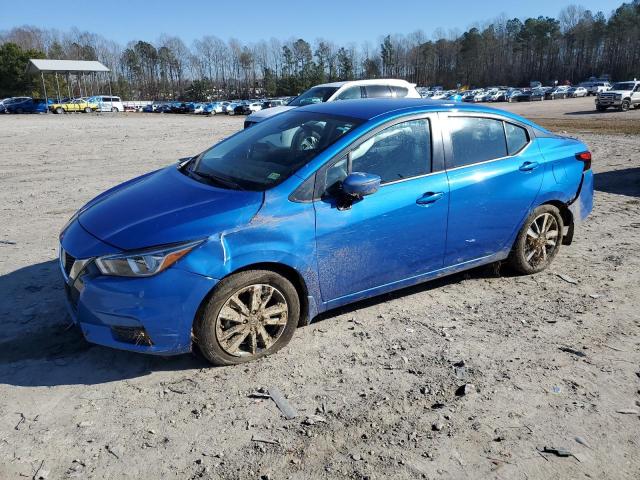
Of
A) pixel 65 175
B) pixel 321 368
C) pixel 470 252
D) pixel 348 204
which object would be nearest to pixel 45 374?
pixel 321 368

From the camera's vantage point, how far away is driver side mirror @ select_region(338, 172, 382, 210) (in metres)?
3.71

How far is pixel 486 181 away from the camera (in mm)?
4570

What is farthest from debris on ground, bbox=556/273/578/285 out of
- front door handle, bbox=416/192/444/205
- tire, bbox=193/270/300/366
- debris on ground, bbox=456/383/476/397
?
tire, bbox=193/270/300/366

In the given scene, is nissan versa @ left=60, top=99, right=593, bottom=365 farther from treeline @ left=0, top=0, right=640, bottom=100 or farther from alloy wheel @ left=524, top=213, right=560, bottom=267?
treeline @ left=0, top=0, right=640, bottom=100

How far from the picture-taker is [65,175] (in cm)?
1100

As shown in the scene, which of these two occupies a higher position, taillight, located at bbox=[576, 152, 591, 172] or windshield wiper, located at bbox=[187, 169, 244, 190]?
windshield wiper, located at bbox=[187, 169, 244, 190]

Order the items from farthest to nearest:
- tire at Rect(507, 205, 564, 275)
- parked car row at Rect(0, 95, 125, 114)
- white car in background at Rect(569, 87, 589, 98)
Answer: white car in background at Rect(569, 87, 589, 98), parked car row at Rect(0, 95, 125, 114), tire at Rect(507, 205, 564, 275)

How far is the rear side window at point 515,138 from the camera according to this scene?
491 cm

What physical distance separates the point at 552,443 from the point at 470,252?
2.03m

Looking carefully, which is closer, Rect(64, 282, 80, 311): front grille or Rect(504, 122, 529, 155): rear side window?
Rect(64, 282, 80, 311): front grille

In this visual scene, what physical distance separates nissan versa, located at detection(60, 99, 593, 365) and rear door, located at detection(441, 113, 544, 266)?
0.01 meters

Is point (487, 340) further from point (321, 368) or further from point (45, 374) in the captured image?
point (45, 374)

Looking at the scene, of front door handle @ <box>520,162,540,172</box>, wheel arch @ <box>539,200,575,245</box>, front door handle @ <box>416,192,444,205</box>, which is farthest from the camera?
wheel arch @ <box>539,200,575,245</box>

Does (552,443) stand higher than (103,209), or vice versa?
(103,209)
